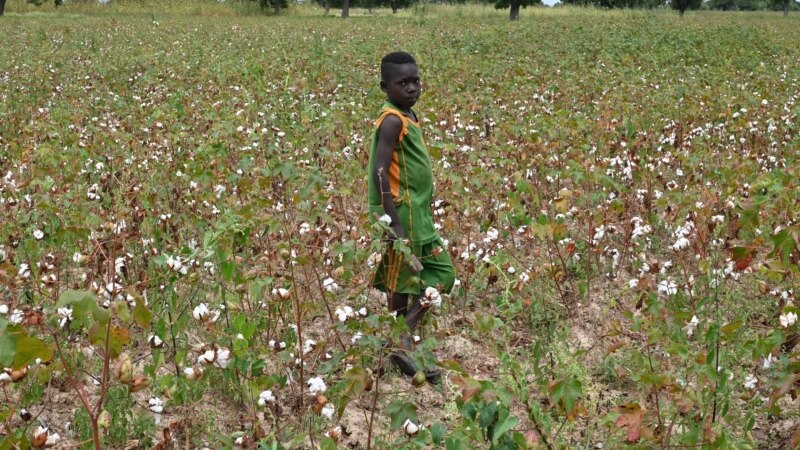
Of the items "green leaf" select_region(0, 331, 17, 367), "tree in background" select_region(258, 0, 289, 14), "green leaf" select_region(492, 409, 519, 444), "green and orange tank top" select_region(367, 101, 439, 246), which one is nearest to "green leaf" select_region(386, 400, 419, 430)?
"green leaf" select_region(492, 409, 519, 444)

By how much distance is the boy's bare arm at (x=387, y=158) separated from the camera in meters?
3.71

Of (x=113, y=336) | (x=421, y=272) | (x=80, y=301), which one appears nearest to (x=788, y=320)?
(x=421, y=272)

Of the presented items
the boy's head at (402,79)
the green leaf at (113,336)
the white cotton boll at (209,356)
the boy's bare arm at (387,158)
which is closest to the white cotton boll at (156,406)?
the white cotton boll at (209,356)

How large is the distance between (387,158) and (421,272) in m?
0.53

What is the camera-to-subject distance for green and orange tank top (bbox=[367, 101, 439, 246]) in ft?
12.5

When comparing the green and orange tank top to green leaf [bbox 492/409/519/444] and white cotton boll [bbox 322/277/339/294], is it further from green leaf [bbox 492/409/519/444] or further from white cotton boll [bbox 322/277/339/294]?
green leaf [bbox 492/409/519/444]

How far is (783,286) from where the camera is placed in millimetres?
4672

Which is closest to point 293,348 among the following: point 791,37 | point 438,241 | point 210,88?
point 438,241

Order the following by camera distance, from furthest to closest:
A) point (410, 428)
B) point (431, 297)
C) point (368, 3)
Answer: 1. point (368, 3)
2. point (431, 297)
3. point (410, 428)

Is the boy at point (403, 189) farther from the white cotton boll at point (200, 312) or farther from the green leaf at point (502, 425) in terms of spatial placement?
the green leaf at point (502, 425)

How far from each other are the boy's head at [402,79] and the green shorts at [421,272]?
62cm

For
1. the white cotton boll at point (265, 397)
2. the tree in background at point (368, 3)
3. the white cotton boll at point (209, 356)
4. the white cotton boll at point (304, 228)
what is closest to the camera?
the white cotton boll at point (209, 356)

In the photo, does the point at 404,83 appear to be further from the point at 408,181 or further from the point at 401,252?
the point at 401,252

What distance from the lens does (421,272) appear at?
12.9 ft
